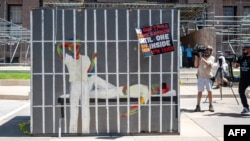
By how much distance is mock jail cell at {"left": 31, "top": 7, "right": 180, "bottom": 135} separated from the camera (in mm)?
8234

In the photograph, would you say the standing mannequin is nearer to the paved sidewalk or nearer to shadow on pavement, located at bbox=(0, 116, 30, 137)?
the paved sidewalk

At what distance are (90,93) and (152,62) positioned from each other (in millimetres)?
1352

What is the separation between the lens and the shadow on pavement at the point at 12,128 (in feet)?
28.1

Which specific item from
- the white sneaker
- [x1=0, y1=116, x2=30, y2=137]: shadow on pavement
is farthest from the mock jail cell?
the white sneaker

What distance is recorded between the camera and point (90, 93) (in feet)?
27.3

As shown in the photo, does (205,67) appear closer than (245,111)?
No

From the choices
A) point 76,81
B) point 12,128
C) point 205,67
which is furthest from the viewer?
point 205,67

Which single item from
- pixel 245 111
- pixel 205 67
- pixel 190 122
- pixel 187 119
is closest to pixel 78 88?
pixel 190 122

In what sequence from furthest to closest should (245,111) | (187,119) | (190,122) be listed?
(245,111)
(187,119)
(190,122)

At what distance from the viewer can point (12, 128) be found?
9227 millimetres

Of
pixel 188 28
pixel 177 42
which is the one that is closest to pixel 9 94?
pixel 177 42

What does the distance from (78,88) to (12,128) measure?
200cm

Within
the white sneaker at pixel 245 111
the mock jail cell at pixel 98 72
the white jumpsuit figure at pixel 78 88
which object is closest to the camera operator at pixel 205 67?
the white sneaker at pixel 245 111

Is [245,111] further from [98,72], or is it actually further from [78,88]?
[78,88]
